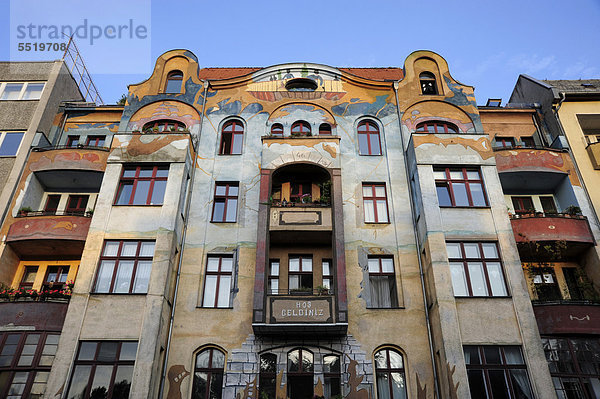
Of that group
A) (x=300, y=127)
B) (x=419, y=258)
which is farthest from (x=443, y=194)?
(x=300, y=127)

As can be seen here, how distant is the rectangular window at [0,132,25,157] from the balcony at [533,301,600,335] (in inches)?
923

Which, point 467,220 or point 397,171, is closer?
point 467,220

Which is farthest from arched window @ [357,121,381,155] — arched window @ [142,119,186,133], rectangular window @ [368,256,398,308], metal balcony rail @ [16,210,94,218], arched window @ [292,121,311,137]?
metal balcony rail @ [16,210,94,218]

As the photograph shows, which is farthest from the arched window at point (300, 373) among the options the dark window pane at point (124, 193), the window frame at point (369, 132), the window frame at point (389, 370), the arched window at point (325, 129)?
the arched window at point (325, 129)

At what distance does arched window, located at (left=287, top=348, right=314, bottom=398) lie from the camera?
15172 mm

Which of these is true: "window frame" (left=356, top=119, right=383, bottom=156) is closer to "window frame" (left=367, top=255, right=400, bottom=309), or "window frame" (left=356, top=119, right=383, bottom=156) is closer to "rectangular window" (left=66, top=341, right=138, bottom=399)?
"window frame" (left=367, top=255, right=400, bottom=309)

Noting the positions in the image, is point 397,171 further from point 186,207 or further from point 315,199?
point 186,207

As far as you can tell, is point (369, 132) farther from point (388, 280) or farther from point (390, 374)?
point (390, 374)

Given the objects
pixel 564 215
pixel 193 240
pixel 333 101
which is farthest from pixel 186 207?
pixel 564 215

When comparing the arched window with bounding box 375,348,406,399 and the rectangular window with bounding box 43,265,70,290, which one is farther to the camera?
the rectangular window with bounding box 43,265,70,290

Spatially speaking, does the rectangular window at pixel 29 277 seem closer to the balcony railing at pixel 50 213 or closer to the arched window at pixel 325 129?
the balcony railing at pixel 50 213

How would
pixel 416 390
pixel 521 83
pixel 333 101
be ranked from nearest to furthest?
1. pixel 416 390
2. pixel 333 101
3. pixel 521 83

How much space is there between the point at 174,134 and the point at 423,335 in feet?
43.3

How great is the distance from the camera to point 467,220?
17234 mm
